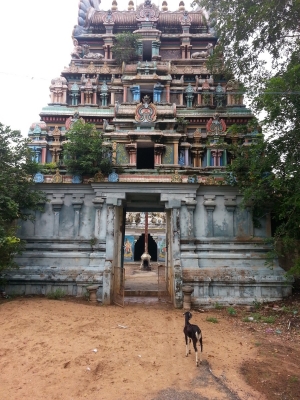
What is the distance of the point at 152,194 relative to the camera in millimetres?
13117

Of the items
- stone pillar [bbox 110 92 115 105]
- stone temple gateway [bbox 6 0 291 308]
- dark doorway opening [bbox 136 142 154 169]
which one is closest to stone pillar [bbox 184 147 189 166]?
stone temple gateway [bbox 6 0 291 308]

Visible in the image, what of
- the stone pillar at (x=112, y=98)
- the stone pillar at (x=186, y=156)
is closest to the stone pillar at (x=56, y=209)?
the stone pillar at (x=186, y=156)

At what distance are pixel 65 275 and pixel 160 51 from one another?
58.9 ft

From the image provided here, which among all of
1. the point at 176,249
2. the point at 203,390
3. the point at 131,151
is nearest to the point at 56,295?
the point at 176,249

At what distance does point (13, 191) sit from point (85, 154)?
3490mm

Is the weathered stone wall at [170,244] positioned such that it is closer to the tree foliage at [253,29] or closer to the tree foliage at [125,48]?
the tree foliage at [253,29]

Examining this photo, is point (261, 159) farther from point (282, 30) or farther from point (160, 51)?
point (160, 51)

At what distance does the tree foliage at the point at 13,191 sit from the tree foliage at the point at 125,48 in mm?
12401

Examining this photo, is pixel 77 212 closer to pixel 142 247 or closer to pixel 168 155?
pixel 168 155

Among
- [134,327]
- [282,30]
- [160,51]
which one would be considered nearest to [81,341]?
[134,327]

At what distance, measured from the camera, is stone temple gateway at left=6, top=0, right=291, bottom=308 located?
11922 mm

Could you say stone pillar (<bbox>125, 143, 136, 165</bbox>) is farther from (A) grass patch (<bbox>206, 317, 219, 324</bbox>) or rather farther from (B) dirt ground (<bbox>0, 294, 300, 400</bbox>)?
(A) grass patch (<bbox>206, 317, 219, 324</bbox>)

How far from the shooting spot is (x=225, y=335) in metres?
8.30

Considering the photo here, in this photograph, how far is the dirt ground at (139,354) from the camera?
5.21m
